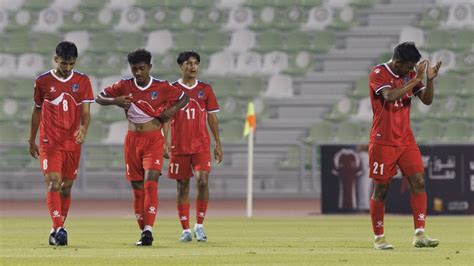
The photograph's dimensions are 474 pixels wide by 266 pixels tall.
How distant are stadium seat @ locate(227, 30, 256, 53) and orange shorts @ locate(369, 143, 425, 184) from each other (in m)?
21.5

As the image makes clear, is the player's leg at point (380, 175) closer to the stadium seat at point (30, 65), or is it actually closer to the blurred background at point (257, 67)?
the blurred background at point (257, 67)

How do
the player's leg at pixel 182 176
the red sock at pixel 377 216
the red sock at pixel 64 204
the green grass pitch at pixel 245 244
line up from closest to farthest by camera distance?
the green grass pitch at pixel 245 244 < the red sock at pixel 377 216 < the red sock at pixel 64 204 < the player's leg at pixel 182 176

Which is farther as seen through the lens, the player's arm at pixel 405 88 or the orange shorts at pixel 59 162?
the orange shorts at pixel 59 162

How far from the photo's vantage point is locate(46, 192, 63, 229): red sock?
13922 millimetres

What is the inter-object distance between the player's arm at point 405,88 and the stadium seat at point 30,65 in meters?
23.2

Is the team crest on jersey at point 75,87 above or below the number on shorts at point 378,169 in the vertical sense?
above

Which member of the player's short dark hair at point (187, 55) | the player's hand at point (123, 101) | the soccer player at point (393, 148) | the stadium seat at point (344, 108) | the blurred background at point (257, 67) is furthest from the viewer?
the stadium seat at point (344, 108)

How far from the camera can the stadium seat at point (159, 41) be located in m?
35.0

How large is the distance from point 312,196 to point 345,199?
17.0 feet

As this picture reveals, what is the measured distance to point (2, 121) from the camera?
33.4m

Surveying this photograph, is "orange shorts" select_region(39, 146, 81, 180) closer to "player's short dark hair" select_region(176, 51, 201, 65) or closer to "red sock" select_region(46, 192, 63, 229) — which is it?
"red sock" select_region(46, 192, 63, 229)

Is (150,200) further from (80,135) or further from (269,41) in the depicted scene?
(269,41)

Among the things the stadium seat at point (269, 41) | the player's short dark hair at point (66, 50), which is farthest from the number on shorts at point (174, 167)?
the stadium seat at point (269, 41)

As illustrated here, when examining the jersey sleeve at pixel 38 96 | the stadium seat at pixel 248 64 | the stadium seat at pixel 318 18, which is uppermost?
the stadium seat at pixel 318 18
